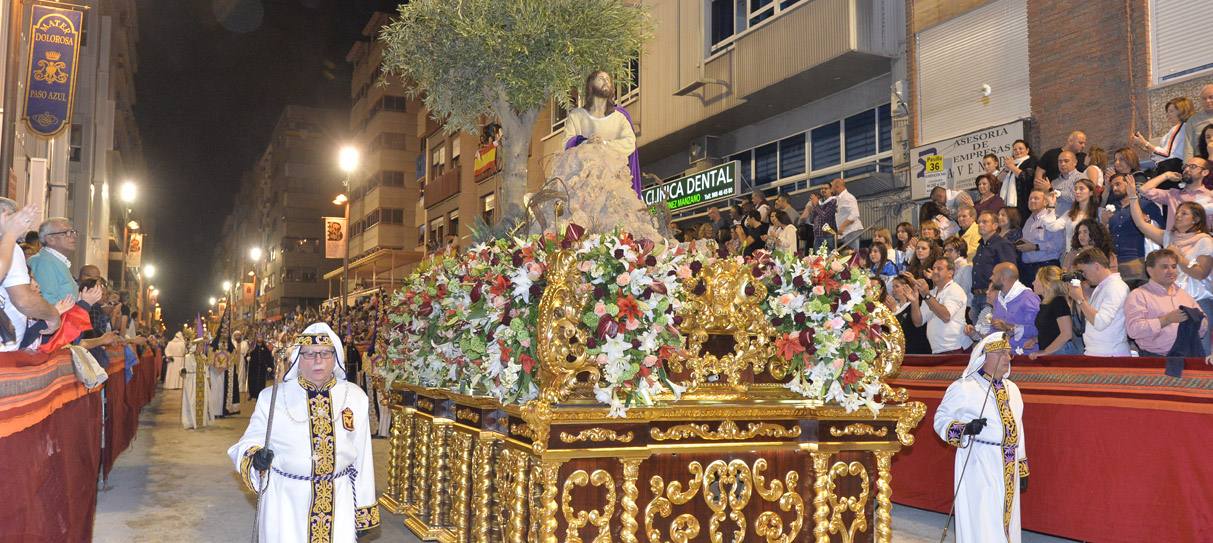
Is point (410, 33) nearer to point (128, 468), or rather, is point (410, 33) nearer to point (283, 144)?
point (128, 468)

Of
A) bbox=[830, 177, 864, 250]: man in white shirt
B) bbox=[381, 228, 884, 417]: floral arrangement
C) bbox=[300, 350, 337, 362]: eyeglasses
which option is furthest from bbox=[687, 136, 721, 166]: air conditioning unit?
bbox=[300, 350, 337, 362]: eyeglasses

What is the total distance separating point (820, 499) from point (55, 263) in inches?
258

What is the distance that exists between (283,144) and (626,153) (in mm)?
91805

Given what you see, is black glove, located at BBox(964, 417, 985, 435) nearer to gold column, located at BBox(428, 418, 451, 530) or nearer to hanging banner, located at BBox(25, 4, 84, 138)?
gold column, located at BBox(428, 418, 451, 530)

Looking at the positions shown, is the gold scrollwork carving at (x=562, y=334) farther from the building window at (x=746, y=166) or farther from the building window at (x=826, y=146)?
the building window at (x=746, y=166)

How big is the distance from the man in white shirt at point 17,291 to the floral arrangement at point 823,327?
5084 mm

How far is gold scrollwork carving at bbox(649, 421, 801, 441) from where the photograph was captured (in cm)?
617

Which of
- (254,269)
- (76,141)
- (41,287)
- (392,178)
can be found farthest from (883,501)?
(254,269)

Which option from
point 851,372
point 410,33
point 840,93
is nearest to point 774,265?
point 851,372

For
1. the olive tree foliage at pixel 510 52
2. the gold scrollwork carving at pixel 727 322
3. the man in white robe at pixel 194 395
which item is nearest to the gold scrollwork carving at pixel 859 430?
the gold scrollwork carving at pixel 727 322

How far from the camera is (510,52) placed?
44.1 ft

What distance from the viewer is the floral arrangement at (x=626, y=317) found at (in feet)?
19.2

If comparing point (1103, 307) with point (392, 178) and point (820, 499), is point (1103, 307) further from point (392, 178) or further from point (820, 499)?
point (392, 178)

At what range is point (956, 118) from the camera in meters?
16.9
